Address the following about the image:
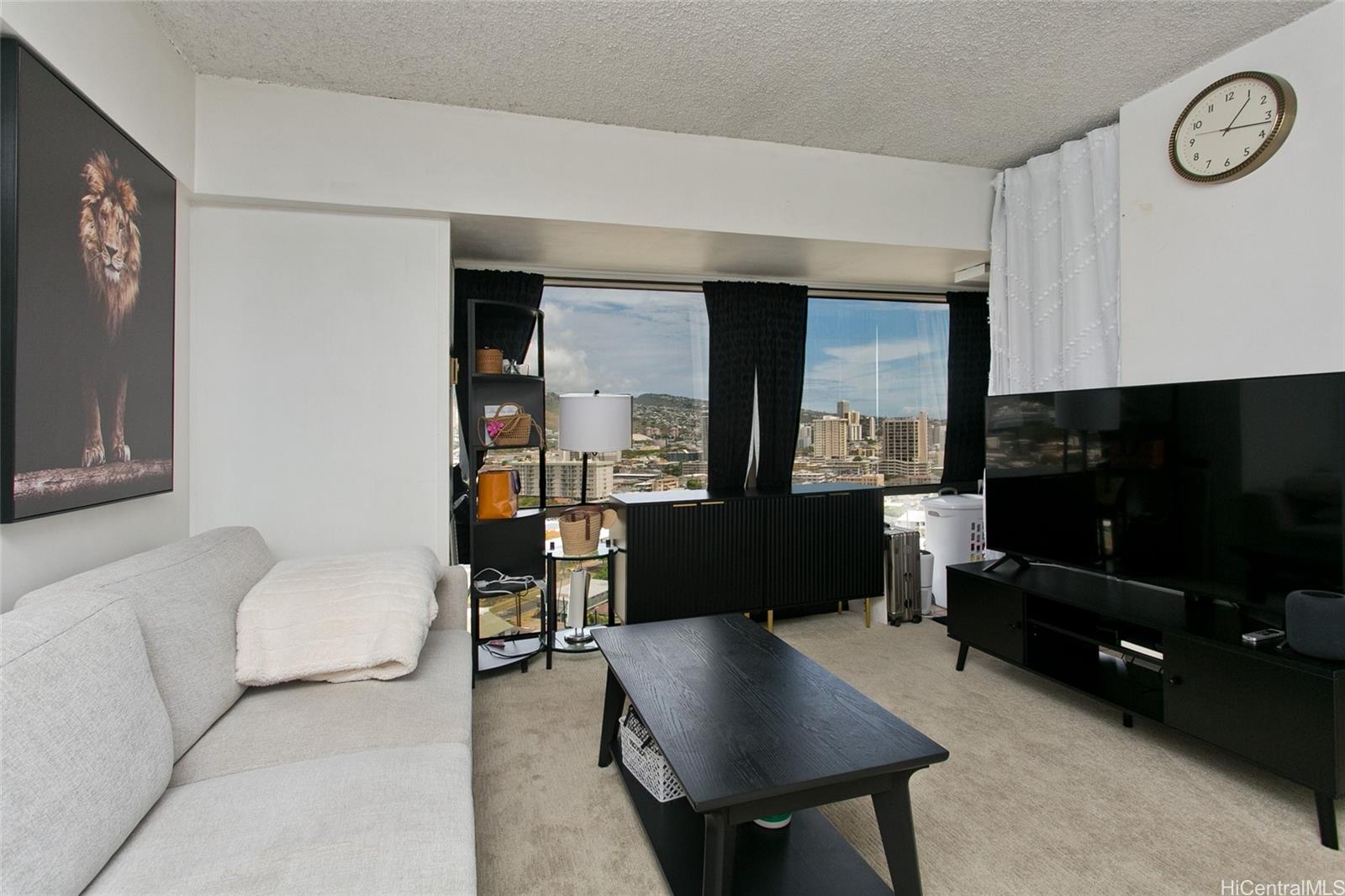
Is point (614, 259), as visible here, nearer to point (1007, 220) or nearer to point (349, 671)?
point (1007, 220)

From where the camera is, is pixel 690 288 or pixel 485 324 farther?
pixel 690 288

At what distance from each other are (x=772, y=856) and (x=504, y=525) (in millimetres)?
1942

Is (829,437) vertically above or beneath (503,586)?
above

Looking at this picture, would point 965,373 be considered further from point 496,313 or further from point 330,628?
point 330,628

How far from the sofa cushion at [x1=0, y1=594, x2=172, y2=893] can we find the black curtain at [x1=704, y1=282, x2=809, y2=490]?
3007 millimetres

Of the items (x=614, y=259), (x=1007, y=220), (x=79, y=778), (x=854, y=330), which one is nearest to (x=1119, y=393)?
(x=1007, y=220)

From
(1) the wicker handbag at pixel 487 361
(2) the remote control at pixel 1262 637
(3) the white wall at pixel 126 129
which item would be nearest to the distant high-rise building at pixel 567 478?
(1) the wicker handbag at pixel 487 361

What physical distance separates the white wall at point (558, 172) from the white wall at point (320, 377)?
19 centimetres

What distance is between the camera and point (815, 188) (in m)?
3.33

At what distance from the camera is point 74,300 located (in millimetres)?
1722

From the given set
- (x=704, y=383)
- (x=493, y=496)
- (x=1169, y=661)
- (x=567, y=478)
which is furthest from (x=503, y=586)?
(x=1169, y=661)

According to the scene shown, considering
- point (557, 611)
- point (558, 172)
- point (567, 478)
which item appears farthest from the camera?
point (567, 478)

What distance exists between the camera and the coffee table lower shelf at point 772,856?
1537 mm

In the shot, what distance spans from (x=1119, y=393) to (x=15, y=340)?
349 cm
